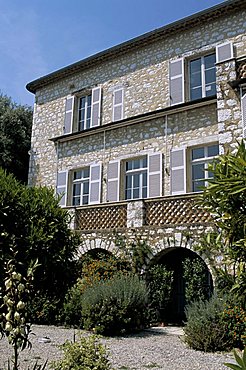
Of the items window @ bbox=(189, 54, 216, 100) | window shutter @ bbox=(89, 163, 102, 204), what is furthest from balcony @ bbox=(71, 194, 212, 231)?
window @ bbox=(189, 54, 216, 100)

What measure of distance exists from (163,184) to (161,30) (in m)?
5.56

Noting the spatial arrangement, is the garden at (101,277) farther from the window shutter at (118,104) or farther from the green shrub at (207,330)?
the window shutter at (118,104)

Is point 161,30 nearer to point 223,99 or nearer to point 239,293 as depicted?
point 223,99

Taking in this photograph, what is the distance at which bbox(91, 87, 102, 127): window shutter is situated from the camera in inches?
585

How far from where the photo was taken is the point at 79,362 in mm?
4133

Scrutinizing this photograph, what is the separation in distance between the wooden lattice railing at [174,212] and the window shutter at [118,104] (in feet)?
14.5

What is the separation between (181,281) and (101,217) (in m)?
3.13

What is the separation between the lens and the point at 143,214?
11.1 m

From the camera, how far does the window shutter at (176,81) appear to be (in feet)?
42.5

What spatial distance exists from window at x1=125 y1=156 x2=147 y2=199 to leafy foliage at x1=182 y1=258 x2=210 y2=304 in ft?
11.9

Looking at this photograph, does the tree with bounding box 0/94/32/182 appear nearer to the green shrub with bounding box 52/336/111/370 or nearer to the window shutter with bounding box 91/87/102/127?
the window shutter with bounding box 91/87/102/127

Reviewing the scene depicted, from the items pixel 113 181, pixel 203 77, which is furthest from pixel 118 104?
pixel 203 77

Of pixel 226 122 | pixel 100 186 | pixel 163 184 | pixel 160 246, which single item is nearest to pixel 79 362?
pixel 160 246

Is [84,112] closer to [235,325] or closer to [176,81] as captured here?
[176,81]
